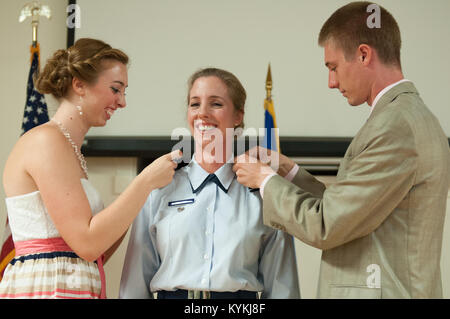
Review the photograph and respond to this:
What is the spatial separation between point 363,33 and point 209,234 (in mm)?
1059

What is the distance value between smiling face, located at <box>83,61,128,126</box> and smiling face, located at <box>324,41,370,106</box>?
984mm

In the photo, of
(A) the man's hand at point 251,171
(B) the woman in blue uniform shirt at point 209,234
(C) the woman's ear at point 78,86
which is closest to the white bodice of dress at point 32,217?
(B) the woman in blue uniform shirt at point 209,234

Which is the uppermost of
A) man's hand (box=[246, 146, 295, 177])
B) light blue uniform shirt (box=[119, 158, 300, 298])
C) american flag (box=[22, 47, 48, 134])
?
american flag (box=[22, 47, 48, 134])

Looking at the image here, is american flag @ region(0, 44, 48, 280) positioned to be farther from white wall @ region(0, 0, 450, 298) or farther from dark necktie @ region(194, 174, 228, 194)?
dark necktie @ region(194, 174, 228, 194)

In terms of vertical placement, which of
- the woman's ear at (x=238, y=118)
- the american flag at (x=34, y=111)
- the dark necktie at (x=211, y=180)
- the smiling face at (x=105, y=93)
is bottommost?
Result: the dark necktie at (x=211, y=180)

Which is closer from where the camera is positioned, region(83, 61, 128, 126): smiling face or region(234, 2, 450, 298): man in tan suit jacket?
region(234, 2, 450, 298): man in tan suit jacket

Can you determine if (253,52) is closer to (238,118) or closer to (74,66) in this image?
(238,118)

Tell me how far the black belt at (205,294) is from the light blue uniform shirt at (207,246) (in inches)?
1.0

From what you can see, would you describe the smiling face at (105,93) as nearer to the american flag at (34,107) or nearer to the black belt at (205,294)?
the black belt at (205,294)

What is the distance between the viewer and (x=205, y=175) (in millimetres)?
2457

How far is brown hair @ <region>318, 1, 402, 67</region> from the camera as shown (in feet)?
6.82

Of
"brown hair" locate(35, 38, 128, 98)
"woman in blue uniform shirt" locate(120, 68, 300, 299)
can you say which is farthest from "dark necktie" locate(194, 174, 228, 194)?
"brown hair" locate(35, 38, 128, 98)

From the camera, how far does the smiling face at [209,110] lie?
2.43 meters

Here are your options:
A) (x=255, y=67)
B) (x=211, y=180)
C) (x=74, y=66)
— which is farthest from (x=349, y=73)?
(x=255, y=67)
